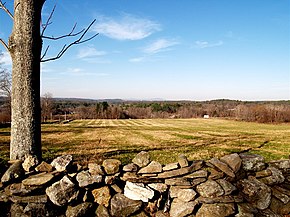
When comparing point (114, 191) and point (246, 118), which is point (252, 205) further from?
point (246, 118)

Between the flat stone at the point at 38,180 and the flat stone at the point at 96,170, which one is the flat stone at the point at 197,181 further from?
the flat stone at the point at 38,180

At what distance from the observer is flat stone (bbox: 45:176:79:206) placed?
3.64 meters

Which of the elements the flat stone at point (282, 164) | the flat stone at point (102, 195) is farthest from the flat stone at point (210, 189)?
the flat stone at point (282, 164)

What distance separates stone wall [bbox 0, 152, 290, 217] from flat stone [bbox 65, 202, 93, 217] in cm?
1

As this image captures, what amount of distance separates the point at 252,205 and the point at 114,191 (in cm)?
235

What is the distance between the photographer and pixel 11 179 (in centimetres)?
375

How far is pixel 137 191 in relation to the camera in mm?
3805

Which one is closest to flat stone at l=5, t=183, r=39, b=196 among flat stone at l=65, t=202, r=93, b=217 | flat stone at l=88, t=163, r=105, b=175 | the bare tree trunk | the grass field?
flat stone at l=65, t=202, r=93, b=217

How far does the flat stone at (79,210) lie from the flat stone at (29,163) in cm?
94

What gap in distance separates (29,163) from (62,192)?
2.69 ft

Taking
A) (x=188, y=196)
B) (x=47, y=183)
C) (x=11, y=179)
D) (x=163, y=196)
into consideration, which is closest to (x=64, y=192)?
(x=47, y=183)

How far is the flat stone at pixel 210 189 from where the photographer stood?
3.75 metres

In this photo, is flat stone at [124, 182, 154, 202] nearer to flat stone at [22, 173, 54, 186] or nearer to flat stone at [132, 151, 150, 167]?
flat stone at [132, 151, 150, 167]

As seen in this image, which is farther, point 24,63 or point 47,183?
point 24,63
